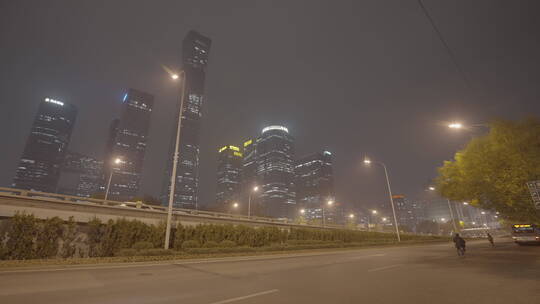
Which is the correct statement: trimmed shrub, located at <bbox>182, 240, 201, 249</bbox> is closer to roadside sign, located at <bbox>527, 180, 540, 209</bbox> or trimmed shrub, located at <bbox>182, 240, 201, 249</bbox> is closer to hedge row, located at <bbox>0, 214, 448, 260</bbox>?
hedge row, located at <bbox>0, 214, 448, 260</bbox>

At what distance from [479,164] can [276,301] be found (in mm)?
21981

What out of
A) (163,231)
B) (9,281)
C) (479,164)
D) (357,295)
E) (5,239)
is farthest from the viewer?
(163,231)

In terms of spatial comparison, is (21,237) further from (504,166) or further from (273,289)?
(504,166)

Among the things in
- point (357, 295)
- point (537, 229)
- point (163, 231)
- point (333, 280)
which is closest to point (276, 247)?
point (163, 231)

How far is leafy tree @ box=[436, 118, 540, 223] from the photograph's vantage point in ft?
57.4

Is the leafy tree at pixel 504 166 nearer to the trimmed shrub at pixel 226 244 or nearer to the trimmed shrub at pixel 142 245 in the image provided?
the trimmed shrub at pixel 226 244

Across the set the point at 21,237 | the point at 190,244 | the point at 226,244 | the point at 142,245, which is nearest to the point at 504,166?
the point at 226,244

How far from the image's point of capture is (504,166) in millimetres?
18562

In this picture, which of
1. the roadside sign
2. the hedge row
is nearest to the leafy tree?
the roadside sign

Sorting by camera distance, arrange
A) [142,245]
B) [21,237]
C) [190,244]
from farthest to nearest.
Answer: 1. [190,244]
2. [142,245]
3. [21,237]

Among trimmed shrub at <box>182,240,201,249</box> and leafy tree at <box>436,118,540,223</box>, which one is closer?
leafy tree at <box>436,118,540,223</box>

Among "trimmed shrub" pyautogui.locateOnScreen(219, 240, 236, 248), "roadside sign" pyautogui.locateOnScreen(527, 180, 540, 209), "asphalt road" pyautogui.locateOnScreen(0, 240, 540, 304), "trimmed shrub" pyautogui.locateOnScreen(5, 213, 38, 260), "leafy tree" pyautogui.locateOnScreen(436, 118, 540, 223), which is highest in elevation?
"leafy tree" pyautogui.locateOnScreen(436, 118, 540, 223)

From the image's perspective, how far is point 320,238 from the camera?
1425 inches

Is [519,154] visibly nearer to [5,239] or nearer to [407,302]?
[407,302]
